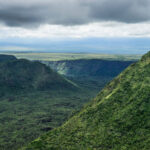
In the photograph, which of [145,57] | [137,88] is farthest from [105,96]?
[145,57]

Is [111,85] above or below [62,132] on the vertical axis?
above

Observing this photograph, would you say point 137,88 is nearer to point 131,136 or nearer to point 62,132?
point 131,136

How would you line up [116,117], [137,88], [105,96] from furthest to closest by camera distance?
[105,96]
[137,88]
[116,117]

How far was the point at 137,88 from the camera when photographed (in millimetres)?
141250

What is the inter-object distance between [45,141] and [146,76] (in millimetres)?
63526

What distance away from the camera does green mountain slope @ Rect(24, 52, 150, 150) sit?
116812 mm

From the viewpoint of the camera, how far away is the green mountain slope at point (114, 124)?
117 m

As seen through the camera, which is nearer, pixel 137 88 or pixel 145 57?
pixel 137 88

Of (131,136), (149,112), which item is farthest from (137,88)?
(131,136)

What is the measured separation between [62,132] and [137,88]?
1787 inches

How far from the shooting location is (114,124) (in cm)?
12619

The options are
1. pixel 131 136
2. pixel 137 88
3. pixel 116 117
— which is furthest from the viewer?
pixel 137 88

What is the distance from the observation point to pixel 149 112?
124375 mm

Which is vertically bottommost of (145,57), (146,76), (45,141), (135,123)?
(45,141)
